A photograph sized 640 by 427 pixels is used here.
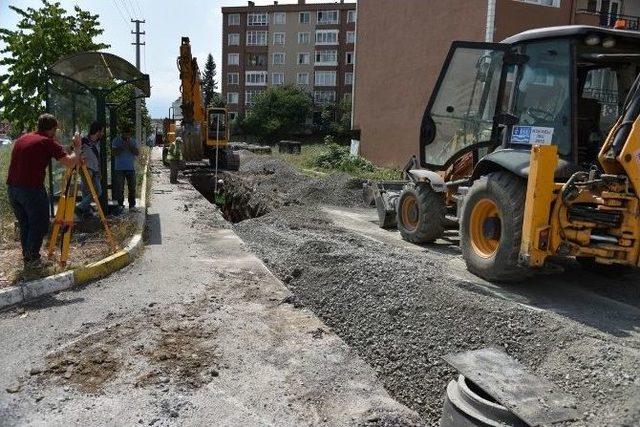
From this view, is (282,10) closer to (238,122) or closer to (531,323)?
(238,122)

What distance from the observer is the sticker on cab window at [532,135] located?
636 centimetres

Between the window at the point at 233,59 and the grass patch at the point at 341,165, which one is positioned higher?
the window at the point at 233,59

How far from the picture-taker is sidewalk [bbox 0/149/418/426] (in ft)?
12.6

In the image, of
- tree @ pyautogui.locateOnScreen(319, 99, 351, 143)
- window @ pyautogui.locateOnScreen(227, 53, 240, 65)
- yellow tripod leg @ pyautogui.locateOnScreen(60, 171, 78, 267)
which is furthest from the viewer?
window @ pyautogui.locateOnScreen(227, 53, 240, 65)

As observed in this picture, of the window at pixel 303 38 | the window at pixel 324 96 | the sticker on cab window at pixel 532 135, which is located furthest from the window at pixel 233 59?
the sticker on cab window at pixel 532 135

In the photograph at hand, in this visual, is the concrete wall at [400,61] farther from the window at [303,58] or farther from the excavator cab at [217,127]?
the window at [303,58]

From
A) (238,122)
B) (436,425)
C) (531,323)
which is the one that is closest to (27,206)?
(436,425)

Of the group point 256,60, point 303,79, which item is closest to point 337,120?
point 303,79

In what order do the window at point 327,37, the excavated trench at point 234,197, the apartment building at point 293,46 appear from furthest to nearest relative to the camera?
the apartment building at point 293,46
the window at point 327,37
the excavated trench at point 234,197

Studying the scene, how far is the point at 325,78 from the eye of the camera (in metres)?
68.4

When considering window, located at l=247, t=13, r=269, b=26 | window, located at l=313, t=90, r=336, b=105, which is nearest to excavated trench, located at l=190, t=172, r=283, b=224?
window, located at l=313, t=90, r=336, b=105

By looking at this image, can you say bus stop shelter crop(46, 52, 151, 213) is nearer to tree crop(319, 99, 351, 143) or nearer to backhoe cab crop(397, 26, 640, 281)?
backhoe cab crop(397, 26, 640, 281)

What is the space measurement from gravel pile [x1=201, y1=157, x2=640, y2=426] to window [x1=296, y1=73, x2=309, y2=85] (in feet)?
206

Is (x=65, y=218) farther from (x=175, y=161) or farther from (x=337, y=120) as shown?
(x=337, y=120)
